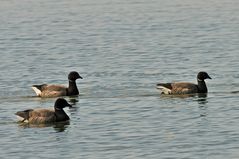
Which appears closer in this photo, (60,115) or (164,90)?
(60,115)

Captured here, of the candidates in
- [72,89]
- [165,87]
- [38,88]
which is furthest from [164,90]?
[38,88]

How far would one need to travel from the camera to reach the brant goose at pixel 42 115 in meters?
32.3

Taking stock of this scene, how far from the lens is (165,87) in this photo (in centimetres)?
3747

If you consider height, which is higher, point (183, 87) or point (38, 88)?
point (38, 88)

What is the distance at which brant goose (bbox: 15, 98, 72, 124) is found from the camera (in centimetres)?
3231

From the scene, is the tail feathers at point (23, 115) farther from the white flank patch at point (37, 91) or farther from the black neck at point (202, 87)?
the black neck at point (202, 87)

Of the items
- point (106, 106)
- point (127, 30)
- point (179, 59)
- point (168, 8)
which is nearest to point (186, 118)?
point (106, 106)

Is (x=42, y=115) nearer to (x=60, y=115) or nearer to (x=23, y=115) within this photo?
(x=60, y=115)

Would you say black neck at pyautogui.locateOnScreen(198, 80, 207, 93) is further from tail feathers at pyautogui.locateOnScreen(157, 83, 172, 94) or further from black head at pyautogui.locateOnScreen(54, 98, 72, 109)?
black head at pyautogui.locateOnScreen(54, 98, 72, 109)

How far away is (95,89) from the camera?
39156mm

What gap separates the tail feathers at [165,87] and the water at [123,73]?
41 cm

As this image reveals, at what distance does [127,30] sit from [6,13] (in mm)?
15360

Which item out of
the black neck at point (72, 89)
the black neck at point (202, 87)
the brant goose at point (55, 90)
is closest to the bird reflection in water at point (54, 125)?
the brant goose at point (55, 90)

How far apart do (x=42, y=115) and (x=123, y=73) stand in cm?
1115
